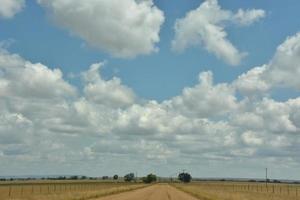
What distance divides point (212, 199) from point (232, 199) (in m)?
2.14

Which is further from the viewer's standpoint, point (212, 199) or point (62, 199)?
point (212, 199)

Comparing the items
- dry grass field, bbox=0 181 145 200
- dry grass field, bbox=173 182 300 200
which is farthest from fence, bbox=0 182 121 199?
dry grass field, bbox=173 182 300 200

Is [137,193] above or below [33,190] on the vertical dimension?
below

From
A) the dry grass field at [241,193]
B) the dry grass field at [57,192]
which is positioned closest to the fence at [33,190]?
the dry grass field at [57,192]

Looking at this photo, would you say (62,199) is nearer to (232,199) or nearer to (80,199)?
(80,199)

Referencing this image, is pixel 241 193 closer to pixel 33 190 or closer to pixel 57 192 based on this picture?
pixel 57 192

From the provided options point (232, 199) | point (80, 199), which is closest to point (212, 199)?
point (232, 199)

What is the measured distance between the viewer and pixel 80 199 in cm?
4844

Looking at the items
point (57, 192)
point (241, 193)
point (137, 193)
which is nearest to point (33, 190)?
point (57, 192)

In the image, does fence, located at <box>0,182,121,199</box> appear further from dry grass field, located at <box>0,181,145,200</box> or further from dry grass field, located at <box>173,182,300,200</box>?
dry grass field, located at <box>173,182,300,200</box>

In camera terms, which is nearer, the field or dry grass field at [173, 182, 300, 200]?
the field

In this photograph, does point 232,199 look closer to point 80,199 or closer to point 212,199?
point 212,199

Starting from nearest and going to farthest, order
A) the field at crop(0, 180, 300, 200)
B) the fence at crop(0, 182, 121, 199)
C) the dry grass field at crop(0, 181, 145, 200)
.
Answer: the dry grass field at crop(0, 181, 145, 200)
the field at crop(0, 180, 300, 200)
the fence at crop(0, 182, 121, 199)

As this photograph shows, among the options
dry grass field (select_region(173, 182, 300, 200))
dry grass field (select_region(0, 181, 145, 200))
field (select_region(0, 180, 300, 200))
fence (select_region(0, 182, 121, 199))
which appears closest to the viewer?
dry grass field (select_region(0, 181, 145, 200))
